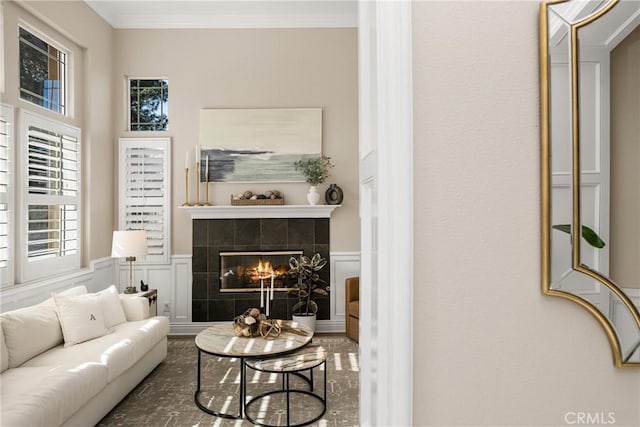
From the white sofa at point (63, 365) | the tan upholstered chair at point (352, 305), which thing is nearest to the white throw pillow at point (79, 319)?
the white sofa at point (63, 365)

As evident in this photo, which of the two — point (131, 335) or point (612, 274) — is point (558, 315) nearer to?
point (612, 274)

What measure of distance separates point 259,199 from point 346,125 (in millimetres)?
1330

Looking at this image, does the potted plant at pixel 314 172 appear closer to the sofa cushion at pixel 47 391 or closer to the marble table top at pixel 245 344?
the marble table top at pixel 245 344

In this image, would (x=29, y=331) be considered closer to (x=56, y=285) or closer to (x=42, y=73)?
(x=56, y=285)

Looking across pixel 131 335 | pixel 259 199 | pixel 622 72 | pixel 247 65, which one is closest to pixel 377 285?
pixel 622 72

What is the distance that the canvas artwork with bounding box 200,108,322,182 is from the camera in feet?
15.3

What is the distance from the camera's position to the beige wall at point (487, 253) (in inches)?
28.9

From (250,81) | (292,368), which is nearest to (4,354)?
(292,368)

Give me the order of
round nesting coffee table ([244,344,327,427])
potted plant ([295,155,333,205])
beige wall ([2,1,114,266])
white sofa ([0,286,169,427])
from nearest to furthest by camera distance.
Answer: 1. white sofa ([0,286,169,427])
2. round nesting coffee table ([244,344,327,427])
3. beige wall ([2,1,114,266])
4. potted plant ([295,155,333,205])

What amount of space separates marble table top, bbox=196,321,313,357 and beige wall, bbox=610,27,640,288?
225 cm

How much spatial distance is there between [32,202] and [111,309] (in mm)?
1116

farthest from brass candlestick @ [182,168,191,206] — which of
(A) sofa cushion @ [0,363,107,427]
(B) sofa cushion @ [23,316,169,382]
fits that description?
(A) sofa cushion @ [0,363,107,427]

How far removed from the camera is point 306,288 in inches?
177

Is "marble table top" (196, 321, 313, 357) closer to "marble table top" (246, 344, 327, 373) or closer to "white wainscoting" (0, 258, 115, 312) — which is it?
"marble table top" (246, 344, 327, 373)
